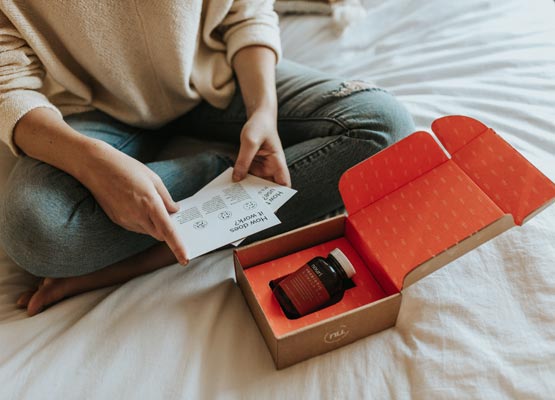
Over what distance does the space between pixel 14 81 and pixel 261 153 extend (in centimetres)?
42

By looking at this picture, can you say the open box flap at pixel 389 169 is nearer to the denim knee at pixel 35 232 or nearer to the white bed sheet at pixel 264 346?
the white bed sheet at pixel 264 346

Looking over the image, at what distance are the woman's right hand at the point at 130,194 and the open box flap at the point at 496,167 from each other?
0.44m

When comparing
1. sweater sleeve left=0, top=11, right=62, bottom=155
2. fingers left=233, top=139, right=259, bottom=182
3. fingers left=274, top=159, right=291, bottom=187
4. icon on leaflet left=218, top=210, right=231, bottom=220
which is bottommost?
icon on leaflet left=218, top=210, right=231, bottom=220

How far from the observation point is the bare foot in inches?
29.3

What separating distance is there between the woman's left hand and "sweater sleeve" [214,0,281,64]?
170mm

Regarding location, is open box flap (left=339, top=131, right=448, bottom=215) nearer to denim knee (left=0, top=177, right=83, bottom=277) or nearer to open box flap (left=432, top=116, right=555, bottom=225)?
open box flap (left=432, top=116, right=555, bottom=225)

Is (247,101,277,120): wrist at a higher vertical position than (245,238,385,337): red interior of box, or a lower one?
higher

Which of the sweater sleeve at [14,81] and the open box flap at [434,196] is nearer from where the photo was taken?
the open box flap at [434,196]

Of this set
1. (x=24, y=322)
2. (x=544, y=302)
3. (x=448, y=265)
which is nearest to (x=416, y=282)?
(x=448, y=265)

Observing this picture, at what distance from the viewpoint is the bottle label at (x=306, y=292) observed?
25.5 inches

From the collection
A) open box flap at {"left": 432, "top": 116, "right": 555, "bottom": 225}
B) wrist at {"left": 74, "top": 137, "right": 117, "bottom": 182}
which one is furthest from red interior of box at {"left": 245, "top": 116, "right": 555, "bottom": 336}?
wrist at {"left": 74, "top": 137, "right": 117, "bottom": 182}

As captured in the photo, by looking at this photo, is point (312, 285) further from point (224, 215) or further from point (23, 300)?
point (23, 300)

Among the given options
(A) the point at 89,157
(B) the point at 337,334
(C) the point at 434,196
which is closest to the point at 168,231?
(A) the point at 89,157

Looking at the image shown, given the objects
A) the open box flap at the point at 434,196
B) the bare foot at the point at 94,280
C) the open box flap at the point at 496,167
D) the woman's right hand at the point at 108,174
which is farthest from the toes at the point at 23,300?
the open box flap at the point at 496,167
